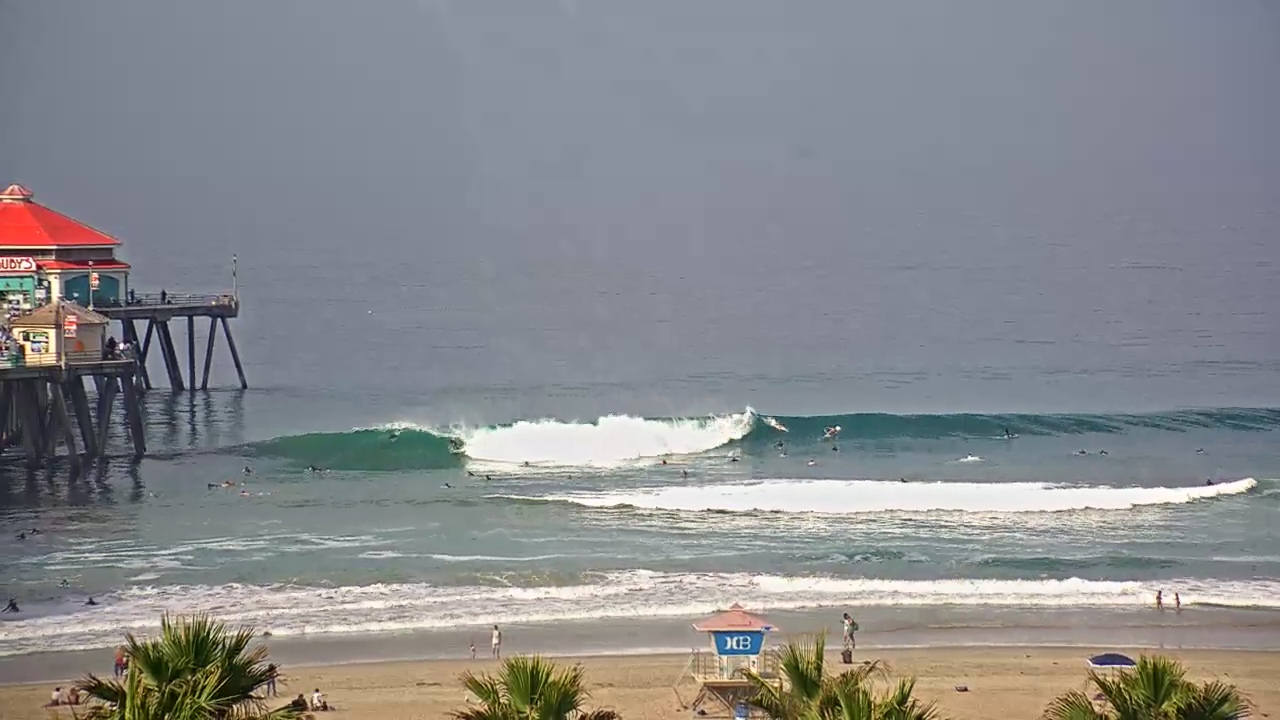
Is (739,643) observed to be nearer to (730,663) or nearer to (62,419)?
(730,663)

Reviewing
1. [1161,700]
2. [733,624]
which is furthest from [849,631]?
[1161,700]

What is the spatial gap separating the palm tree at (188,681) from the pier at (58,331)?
30.9 metres

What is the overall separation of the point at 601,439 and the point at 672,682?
2860 centimetres

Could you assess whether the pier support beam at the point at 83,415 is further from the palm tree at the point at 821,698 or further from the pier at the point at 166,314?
the palm tree at the point at 821,698

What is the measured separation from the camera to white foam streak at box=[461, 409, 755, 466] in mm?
47219

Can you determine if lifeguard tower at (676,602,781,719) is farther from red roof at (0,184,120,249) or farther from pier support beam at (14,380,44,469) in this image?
red roof at (0,184,120,249)

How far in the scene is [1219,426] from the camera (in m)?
51.7

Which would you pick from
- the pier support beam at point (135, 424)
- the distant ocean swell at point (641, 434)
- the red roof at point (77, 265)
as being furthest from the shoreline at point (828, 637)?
the red roof at point (77, 265)

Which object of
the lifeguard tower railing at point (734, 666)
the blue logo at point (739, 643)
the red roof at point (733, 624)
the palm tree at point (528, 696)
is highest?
the palm tree at point (528, 696)

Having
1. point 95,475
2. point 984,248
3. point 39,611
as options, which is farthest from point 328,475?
point 984,248

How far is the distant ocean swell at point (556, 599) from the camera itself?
2544cm

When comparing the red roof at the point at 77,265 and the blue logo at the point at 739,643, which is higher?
the red roof at the point at 77,265

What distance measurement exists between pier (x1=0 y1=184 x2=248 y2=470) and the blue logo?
25219mm

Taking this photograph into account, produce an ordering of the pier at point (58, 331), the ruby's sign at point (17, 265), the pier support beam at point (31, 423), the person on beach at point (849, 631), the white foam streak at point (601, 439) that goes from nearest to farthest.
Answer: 1. the person on beach at point (849, 631)
2. the pier at point (58, 331)
3. the pier support beam at point (31, 423)
4. the ruby's sign at point (17, 265)
5. the white foam streak at point (601, 439)
